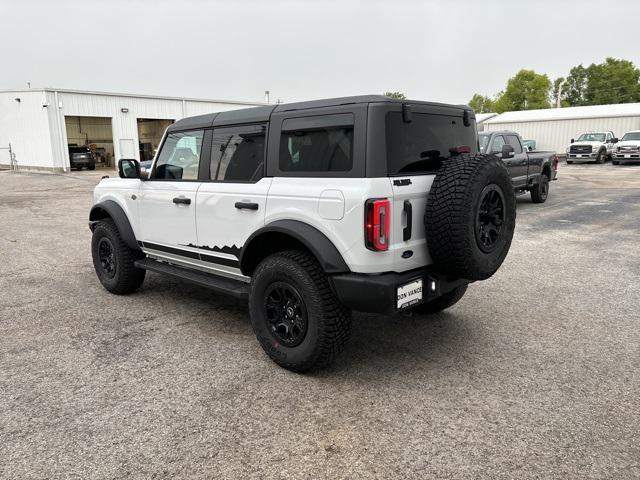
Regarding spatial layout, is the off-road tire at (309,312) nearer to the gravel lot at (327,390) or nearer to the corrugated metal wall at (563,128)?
the gravel lot at (327,390)

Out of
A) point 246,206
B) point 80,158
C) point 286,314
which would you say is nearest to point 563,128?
point 80,158

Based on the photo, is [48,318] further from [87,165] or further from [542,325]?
[87,165]

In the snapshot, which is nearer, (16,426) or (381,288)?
(16,426)

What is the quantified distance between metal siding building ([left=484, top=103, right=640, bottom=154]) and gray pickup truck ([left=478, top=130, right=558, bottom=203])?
89.0 feet

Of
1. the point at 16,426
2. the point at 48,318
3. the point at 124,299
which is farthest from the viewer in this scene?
the point at 124,299

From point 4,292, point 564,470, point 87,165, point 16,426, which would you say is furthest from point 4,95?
point 564,470

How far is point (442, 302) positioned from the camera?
464 cm

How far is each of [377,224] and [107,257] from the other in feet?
12.7

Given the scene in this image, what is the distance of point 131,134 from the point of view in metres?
31.6

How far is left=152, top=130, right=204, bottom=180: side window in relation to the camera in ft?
15.0

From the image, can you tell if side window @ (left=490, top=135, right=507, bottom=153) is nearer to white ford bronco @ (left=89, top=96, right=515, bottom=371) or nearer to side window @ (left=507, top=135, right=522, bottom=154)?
side window @ (left=507, top=135, right=522, bottom=154)

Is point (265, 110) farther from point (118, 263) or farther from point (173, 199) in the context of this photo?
point (118, 263)

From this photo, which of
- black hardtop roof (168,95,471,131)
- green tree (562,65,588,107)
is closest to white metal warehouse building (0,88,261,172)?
black hardtop roof (168,95,471,131)

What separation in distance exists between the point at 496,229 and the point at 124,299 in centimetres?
399
